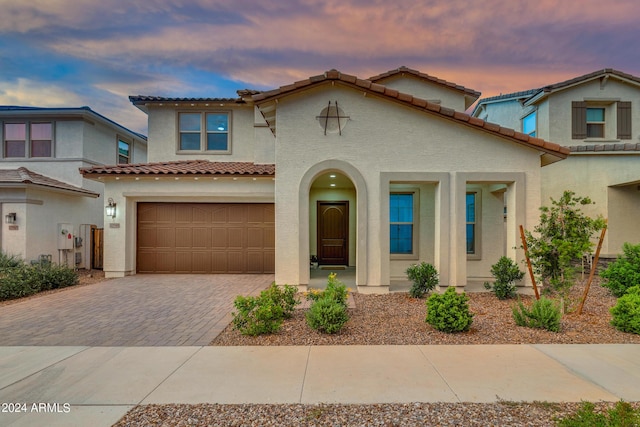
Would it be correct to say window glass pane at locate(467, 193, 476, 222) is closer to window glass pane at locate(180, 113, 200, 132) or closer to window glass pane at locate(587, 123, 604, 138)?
window glass pane at locate(587, 123, 604, 138)

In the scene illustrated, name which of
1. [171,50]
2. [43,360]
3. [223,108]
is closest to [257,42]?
[223,108]

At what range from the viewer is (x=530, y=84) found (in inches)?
595

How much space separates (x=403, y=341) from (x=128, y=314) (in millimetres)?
5457

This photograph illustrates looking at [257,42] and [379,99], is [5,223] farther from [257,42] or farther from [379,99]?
[379,99]

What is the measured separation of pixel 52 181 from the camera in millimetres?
12516

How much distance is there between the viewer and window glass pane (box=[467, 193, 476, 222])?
31.4ft

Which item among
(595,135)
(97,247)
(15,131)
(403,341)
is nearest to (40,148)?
(15,131)

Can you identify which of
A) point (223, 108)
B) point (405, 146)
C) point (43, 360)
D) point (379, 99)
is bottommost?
point (43, 360)

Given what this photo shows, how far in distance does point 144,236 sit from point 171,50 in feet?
26.9

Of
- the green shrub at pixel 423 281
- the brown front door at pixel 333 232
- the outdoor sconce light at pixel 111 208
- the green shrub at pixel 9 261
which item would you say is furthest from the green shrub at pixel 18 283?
the green shrub at pixel 423 281

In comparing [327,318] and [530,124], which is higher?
[530,124]

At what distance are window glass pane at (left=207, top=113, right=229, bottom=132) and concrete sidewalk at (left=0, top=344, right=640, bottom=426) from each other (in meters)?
9.80

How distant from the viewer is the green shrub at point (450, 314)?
506 cm

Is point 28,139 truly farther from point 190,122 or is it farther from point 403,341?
point 403,341
